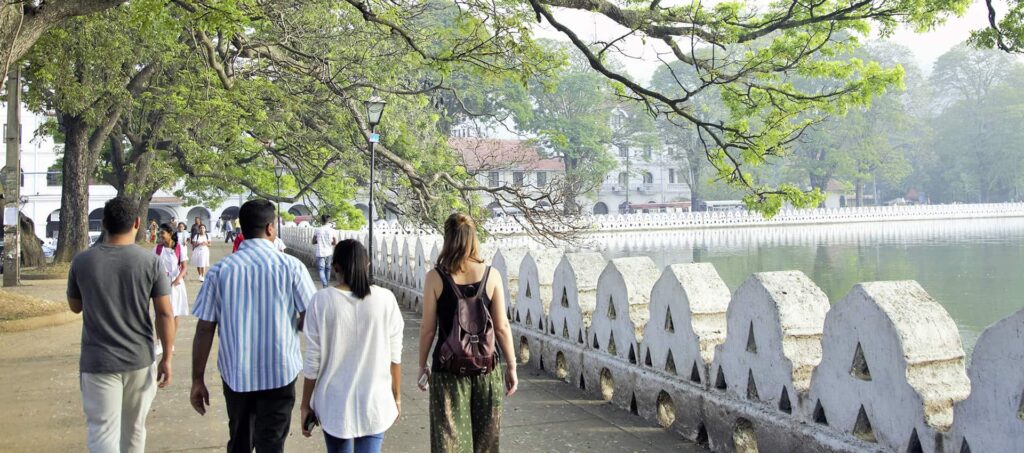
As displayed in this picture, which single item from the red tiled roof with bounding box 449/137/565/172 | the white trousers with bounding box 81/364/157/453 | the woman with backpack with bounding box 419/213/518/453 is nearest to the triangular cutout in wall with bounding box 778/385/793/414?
the woman with backpack with bounding box 419/213/518/453

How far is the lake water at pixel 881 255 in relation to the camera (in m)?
21.7

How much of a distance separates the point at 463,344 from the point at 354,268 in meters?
0.72

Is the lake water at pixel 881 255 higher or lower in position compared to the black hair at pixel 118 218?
A: lower

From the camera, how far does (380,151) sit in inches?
622

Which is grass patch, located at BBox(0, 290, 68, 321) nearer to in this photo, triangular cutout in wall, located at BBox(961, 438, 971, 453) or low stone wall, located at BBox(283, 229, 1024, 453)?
low stone wall, located at BBox(283, 229, 1024, 453)

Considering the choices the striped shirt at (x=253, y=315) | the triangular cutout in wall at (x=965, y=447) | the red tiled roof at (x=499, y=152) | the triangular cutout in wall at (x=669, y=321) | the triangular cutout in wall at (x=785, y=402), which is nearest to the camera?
the triangular cutout in wall at (x=965, y=447)

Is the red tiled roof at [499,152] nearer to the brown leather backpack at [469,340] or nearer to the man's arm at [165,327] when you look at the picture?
the man's arm at [165,327]

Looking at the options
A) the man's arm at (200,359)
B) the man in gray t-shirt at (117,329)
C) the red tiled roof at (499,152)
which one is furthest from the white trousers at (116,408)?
the red tiled roof at (499,152)

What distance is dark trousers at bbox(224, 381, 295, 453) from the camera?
13.8 ft

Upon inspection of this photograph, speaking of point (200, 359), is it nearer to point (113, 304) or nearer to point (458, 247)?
point (113, 304)

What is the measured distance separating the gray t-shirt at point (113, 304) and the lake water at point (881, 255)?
7.73 meters

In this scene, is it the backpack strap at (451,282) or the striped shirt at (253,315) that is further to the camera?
the backpack strap at (451,282)

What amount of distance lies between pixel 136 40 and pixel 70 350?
10.8 metres

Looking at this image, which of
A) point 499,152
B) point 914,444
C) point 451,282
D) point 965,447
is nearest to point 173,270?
point 451,282
